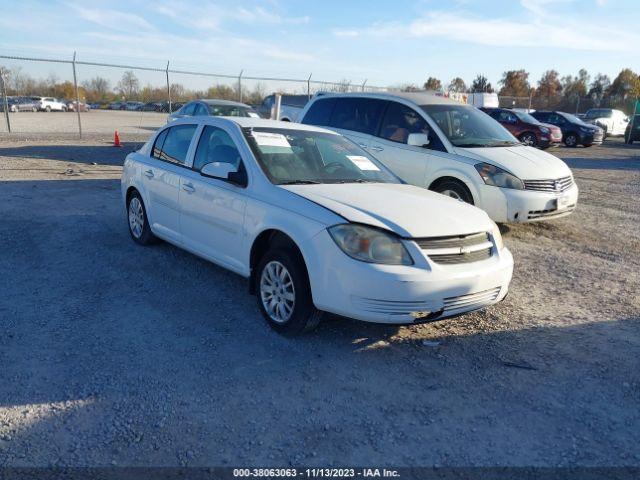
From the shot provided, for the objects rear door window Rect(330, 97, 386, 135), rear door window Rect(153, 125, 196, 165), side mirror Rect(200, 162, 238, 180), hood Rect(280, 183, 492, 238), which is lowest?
hood Rect(280, 183, 492, 238)

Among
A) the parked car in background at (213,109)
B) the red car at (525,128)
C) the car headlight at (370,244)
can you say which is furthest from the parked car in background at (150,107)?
the car headlight at (370,244)

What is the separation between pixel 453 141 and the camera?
748 cm

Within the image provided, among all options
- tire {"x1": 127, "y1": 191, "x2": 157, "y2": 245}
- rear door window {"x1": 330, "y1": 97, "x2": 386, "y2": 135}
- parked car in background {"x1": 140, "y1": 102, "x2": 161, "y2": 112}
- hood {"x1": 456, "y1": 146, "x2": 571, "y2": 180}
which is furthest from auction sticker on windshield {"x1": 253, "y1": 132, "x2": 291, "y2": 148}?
parked car in background {"x1": 140, "y1": 102, "x2": 161, "y2": 112}

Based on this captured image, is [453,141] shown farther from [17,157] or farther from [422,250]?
[17,157]

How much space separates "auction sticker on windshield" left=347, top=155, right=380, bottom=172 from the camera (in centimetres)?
517

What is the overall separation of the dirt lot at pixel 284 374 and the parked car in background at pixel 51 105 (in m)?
47.4

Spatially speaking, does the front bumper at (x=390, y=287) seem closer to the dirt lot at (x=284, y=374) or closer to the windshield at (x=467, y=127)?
the dirt lot at (x=284, y=374)

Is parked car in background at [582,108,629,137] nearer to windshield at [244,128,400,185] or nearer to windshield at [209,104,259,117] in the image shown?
windshield at [209,104,259,117]

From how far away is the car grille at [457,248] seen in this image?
3.74 meters

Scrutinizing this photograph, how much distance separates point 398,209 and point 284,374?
1492 millimetres

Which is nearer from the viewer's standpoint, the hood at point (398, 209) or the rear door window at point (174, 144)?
the hood at point (398, 209)

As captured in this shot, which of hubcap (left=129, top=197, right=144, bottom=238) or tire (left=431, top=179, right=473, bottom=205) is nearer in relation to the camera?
hubcap (left=129, top=197, right=144, bottom=238)

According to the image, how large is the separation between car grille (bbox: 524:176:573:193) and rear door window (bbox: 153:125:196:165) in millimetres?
4355

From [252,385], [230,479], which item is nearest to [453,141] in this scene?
[252,385]
